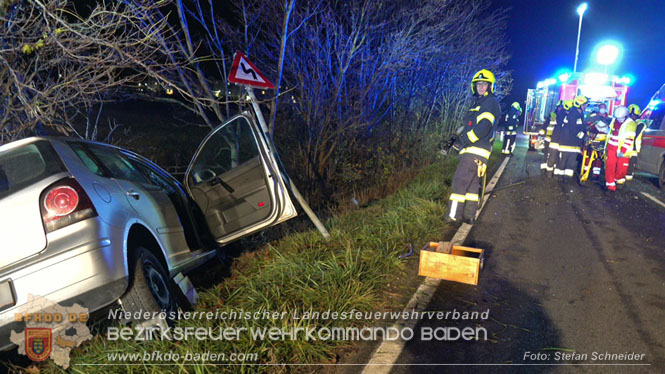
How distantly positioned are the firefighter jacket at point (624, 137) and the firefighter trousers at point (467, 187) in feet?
16.8

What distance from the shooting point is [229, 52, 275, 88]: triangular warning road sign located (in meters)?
4.35

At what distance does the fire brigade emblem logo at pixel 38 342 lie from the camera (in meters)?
2.54

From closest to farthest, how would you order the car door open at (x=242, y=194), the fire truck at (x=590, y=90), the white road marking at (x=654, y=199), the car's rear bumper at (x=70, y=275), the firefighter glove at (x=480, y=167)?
the car's rear bumper at (x=70, y=275) < the car door open at (x=242, y=194) < the firefighter glove at (x=480, y=167) < the white road marking at (x=654, y=199) < the fire truck at (x=590, y=90)

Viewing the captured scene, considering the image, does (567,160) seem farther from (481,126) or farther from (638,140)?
(481,126)

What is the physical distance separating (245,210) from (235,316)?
4.32 feet

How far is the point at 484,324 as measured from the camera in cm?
339

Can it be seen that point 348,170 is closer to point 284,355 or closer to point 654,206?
point 654,206

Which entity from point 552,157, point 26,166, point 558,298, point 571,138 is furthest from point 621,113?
point 26,166

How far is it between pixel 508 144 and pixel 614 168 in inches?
245

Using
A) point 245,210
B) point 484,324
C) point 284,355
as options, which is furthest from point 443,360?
point 245,210

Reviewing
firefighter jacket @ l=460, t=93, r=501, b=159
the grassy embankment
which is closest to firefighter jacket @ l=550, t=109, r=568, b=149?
firefighter jacket @ l=460, t=93, r=501, b=159

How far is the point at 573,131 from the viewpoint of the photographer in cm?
975

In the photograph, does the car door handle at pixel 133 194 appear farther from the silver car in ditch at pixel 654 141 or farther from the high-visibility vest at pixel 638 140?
the silver car in ditch at pixel 654 141

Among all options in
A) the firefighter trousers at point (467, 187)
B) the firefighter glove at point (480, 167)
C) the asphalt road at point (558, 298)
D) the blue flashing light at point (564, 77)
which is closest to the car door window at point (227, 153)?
the asphalt road at point (558, 298)
